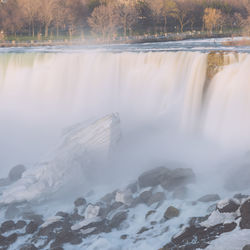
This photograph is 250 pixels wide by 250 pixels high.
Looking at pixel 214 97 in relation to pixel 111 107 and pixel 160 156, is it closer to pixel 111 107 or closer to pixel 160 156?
pixel 160 156

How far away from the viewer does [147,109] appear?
2106 centimetres

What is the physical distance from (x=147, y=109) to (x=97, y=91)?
3.75 m

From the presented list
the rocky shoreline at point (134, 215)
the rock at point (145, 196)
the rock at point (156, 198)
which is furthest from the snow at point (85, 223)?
the rock at point (156, 198)

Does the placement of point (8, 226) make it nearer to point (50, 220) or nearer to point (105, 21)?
point (50, 220)

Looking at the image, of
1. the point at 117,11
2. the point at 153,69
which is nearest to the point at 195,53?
the point at 153,69

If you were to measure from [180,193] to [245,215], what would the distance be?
334 cm

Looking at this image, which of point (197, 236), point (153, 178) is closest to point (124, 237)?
point (197, 236)

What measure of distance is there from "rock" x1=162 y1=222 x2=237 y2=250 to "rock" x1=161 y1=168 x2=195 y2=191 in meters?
3.01

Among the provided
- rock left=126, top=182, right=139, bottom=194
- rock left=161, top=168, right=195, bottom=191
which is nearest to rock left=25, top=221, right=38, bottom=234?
rock left=126, top=182, right=139, bottom=194

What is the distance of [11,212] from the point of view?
13.1 metres

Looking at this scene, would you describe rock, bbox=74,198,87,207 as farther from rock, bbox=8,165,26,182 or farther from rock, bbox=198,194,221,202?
rock, bbox=198,194,221,202

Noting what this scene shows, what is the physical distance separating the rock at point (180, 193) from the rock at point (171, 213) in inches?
39.8

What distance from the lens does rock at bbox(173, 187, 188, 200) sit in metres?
12.2

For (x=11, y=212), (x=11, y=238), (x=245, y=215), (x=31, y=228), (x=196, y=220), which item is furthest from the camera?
(x=11, y=212)
